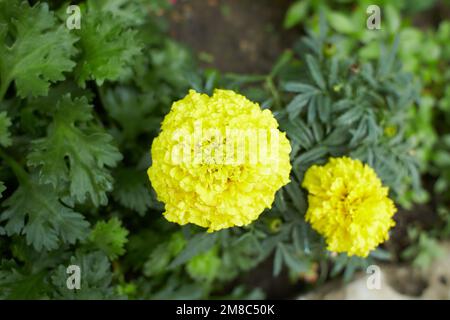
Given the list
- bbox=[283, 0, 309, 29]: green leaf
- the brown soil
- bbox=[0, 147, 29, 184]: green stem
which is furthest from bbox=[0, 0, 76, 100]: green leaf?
bbox=[283, 0, 309, 29]: green leaf

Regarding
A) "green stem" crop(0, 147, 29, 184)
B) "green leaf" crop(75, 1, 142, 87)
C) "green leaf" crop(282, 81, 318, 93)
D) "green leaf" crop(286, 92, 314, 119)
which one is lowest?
"green stem" crop(0, 147, 29, 184)

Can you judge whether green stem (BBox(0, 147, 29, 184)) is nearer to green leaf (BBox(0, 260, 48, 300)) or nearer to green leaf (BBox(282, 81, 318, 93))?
green leaf (BBox(0, 260, 48, 300))

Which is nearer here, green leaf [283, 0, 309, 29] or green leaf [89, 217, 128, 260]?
green leaf [89, 217, 128, 260]

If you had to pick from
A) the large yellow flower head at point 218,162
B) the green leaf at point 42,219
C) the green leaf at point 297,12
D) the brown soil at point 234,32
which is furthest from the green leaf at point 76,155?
the green leaf at point 297,12

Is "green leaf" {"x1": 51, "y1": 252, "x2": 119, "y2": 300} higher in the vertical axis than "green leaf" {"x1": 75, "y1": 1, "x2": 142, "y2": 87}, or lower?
lower

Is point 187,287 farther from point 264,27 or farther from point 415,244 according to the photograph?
point 264,27

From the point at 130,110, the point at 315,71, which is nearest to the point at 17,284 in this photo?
the point at 130,110
